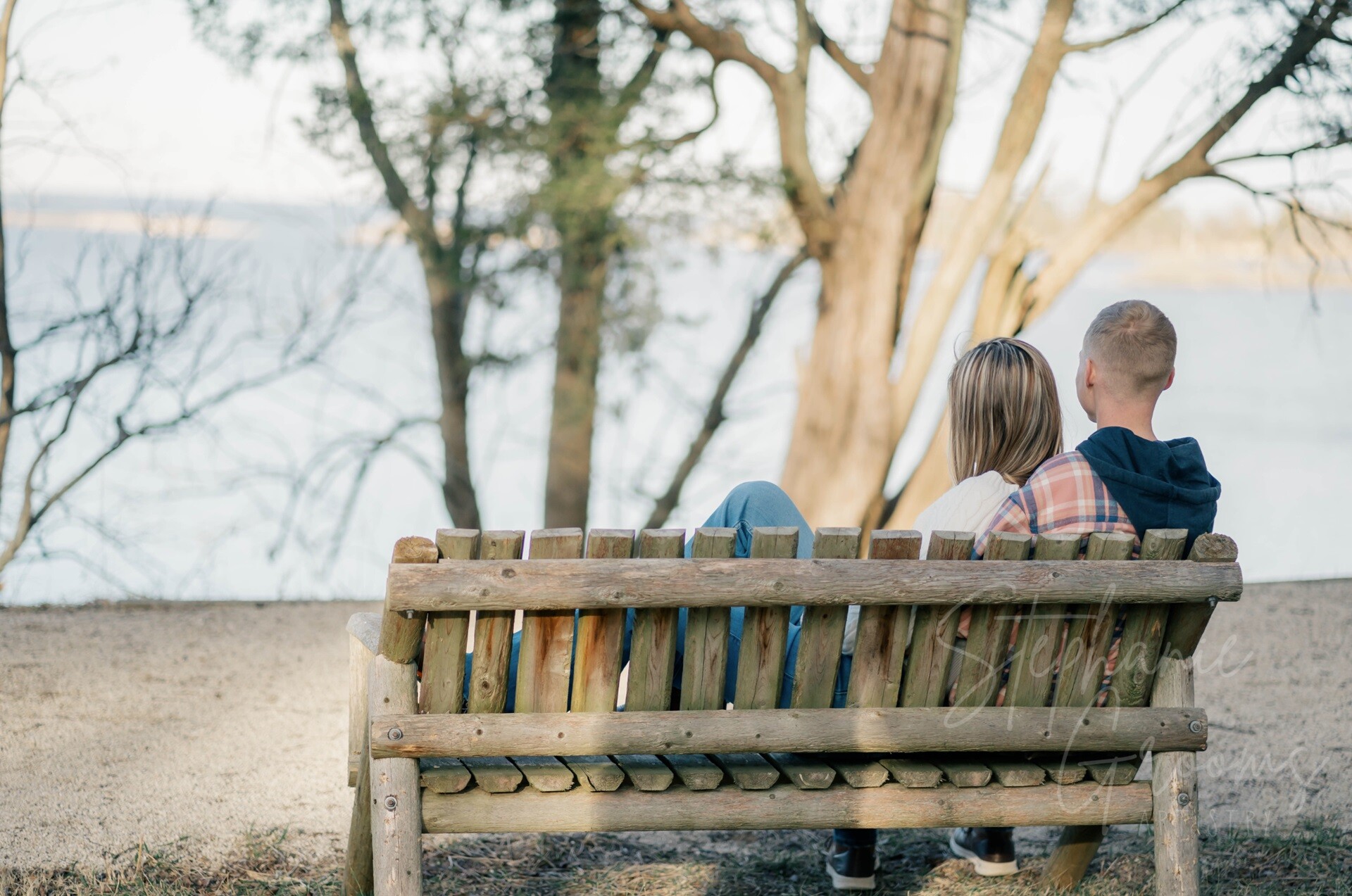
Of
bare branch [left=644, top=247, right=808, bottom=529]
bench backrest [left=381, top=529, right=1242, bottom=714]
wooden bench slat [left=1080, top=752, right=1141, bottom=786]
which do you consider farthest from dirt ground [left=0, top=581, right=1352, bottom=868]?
bare branch [left=644, top=247, right=808, bottom=529]

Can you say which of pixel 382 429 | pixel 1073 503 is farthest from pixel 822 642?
pixel 382 429

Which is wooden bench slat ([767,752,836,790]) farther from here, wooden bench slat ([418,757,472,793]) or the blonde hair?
the blonde hair

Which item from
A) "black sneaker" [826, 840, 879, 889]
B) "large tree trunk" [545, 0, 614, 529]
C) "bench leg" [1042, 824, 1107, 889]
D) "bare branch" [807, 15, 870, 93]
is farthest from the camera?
"large tree trunk" [545, 0, 614, 529]

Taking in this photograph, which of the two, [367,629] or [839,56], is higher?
[839,56]

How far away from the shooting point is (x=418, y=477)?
66.3ft

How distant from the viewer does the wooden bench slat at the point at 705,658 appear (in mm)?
2432

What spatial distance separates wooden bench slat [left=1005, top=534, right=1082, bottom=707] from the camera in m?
2.50

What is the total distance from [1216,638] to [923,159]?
3.64 metres

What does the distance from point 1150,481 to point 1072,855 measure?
1.12 metres

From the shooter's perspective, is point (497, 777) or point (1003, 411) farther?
point (1003, 411)

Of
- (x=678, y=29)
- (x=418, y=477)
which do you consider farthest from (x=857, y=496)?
(x=418, y=477)

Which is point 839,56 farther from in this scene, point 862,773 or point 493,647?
point 493,647

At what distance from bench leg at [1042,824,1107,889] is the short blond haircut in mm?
1208

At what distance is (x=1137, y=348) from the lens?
272 centimetres
